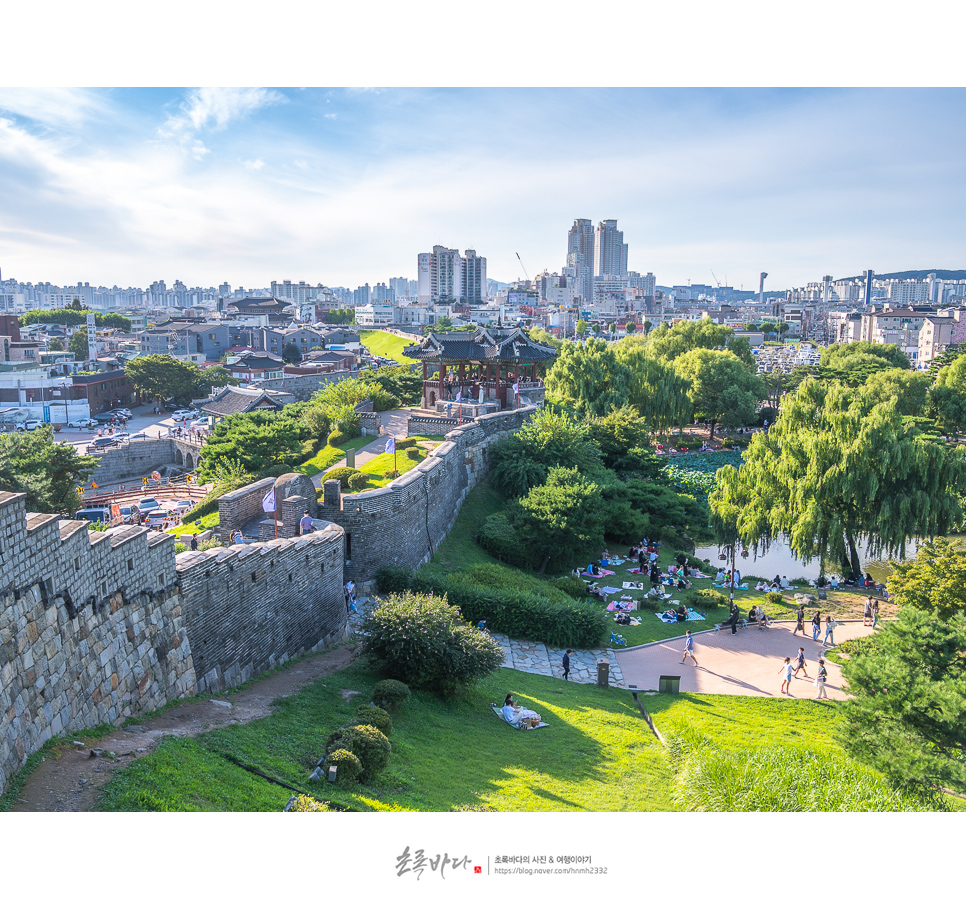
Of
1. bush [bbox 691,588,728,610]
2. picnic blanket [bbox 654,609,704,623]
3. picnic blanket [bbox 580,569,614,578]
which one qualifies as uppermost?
picnic blanket [bbox 580,569,614,578]

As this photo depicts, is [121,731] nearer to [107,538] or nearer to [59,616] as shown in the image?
[59,616]

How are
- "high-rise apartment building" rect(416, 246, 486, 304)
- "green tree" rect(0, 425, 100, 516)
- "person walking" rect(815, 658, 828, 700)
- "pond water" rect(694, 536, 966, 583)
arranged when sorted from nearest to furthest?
"person walking" rect(815, 658, 828, 700) < "green tree" rect(0, 425, 100, 516) < "pond water" rect(694, 536, 966, 583) < "high-rise apartment building" rect(416, 246, 486, 304)

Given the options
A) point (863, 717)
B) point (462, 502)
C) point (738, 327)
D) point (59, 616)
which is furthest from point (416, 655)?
point (738, 327)

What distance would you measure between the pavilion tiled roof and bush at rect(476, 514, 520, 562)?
13.4m

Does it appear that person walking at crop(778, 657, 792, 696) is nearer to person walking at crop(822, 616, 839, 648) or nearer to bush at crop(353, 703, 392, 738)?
person walking at crop(822, 616, 839, 648)

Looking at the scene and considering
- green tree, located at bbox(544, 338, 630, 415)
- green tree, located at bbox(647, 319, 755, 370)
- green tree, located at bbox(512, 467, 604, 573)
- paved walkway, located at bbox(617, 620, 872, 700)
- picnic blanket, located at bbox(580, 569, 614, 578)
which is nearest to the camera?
paved walkway, located at bbox(617, 620, 872, 700)

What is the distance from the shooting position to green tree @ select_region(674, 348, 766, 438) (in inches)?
2012

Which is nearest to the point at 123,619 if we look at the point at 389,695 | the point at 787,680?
the point at 389,695

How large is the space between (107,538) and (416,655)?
212 inches

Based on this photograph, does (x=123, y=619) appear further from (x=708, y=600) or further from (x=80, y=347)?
(x=80, y=347)

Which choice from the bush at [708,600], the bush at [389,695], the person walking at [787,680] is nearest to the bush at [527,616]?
the bush at [708,600]

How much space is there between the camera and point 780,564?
27.9 meters

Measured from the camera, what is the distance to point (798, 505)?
2294 cm

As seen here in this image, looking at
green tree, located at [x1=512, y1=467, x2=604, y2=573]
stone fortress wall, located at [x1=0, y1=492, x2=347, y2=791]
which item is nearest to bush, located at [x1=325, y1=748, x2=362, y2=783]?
stone fortress wall, located at [x1=0, y1=492, x2=347, y2=791]
